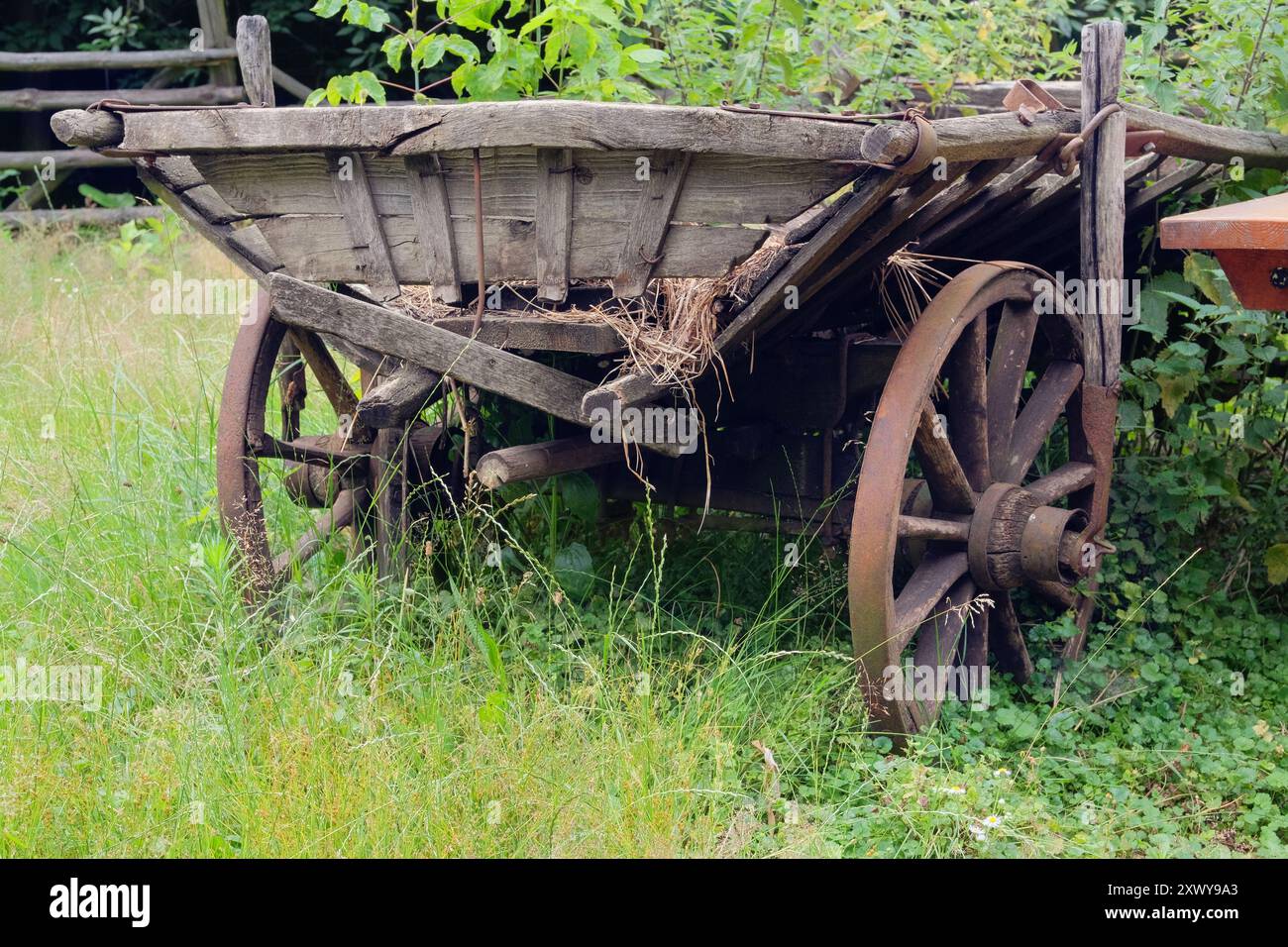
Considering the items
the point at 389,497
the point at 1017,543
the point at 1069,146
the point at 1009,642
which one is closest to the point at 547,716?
the point at 389,497

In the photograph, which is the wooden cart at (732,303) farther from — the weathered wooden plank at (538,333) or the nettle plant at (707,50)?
the nettle plant at (707,50)

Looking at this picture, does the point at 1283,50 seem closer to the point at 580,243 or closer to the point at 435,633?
the point at 580,243

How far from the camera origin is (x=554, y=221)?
113 inches

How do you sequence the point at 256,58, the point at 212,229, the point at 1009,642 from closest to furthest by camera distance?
the point at 212,229
the point at 256,58
the point at 1009,642

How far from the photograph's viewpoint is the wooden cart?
278 centimetres

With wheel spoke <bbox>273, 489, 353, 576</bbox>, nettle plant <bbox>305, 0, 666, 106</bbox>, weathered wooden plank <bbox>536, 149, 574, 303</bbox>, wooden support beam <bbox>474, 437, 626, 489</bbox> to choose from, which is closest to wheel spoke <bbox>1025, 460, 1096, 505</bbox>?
wooden support beam <bbox>474, 437, 626, 489</bbox>

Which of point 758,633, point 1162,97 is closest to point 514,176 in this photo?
point 758,633

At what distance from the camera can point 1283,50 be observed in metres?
4.18

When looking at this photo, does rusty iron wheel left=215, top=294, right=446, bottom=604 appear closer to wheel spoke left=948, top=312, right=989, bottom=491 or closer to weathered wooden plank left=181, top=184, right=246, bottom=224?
weathered wooden plank left=181, top=184, right=246, bottom=224

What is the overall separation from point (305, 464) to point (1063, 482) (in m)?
2.24

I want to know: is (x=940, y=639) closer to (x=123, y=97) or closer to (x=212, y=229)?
(x=212, y=229)

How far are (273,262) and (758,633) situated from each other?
1.70 m

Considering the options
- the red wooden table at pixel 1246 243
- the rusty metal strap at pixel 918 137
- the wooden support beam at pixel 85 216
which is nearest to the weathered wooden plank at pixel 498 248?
the rusty metal strap at pixel 918 137

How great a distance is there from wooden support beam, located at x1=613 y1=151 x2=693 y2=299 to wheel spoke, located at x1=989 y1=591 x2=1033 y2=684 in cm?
152
